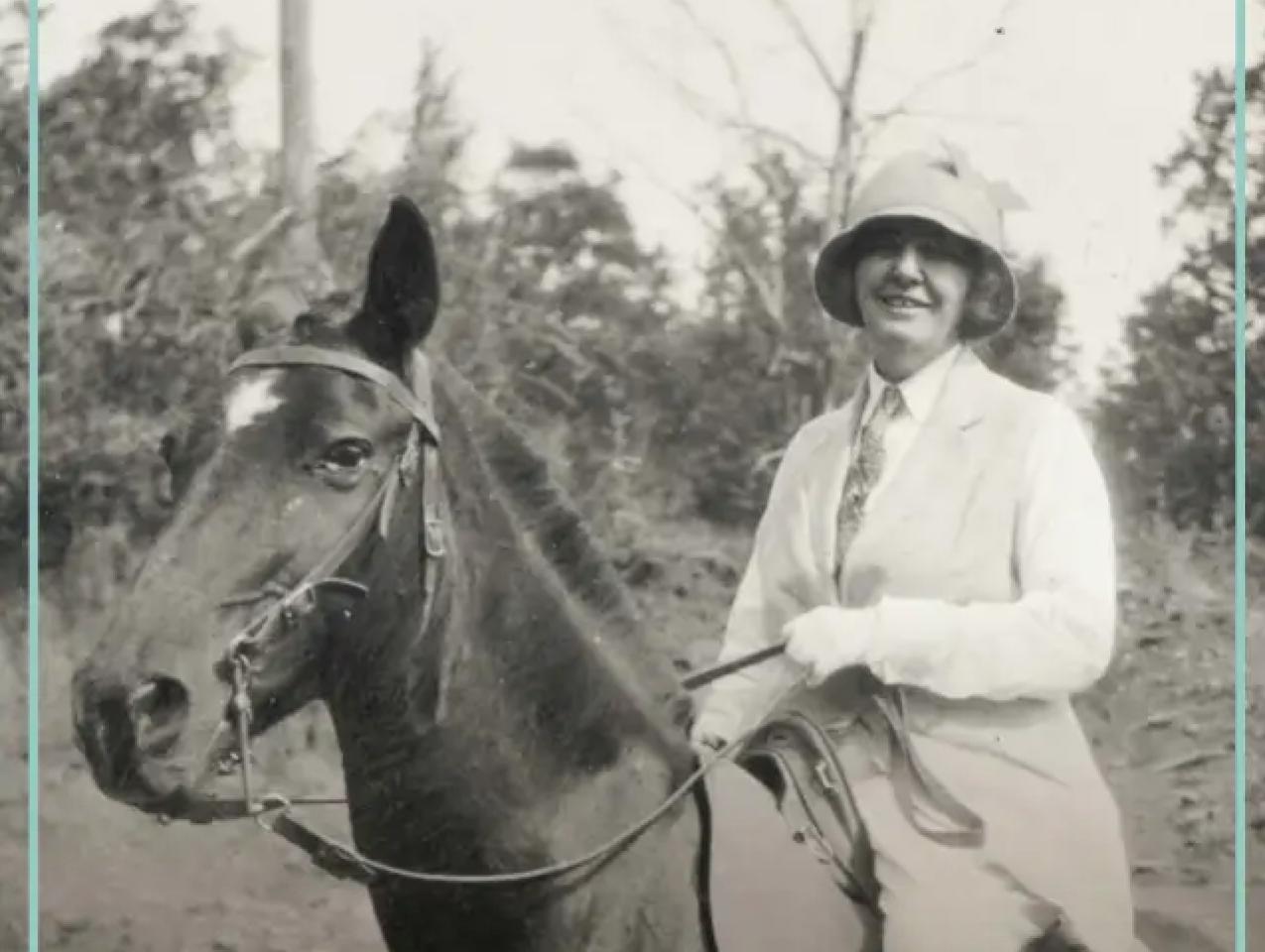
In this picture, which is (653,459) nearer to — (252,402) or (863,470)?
(863,470)

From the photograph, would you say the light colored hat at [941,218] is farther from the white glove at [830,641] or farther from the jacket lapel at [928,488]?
the white glove at [830,641]

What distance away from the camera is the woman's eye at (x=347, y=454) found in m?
2.14

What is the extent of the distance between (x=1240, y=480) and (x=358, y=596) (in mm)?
1566

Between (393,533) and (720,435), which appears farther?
(720,435)

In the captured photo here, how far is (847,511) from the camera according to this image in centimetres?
254

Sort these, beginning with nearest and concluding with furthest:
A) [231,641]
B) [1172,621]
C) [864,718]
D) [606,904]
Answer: [231,641], [606,904], [864,718], [1172,621]

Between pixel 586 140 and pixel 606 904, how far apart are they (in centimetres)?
133

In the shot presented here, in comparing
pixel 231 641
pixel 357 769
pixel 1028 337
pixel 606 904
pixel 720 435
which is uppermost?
pixel 1028 337

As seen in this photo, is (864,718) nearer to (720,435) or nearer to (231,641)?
(720,435)

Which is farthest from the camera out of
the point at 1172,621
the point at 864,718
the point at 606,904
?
the point at 1172,621

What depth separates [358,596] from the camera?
84.0 inches

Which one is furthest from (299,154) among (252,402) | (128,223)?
(252,402)

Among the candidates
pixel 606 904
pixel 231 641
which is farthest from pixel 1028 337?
pixel 231 641

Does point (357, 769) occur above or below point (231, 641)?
below
